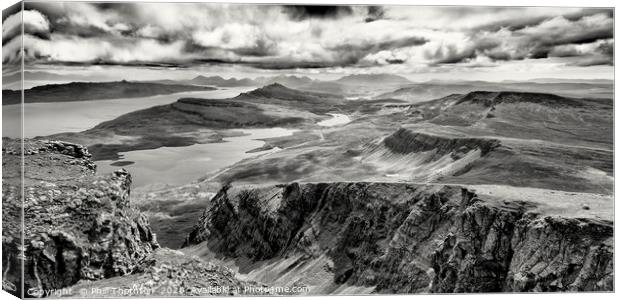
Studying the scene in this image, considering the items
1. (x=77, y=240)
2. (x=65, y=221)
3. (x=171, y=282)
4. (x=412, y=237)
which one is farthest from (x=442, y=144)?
(x=65, y=221)

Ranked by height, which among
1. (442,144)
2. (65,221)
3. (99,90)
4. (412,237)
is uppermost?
(99,90)

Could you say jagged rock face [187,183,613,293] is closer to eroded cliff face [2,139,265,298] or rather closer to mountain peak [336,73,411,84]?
mountain peak [336,73,411,84]

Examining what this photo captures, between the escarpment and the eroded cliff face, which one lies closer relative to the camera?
the eroded cliff face

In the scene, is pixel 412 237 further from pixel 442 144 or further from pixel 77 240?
pixel 77 240

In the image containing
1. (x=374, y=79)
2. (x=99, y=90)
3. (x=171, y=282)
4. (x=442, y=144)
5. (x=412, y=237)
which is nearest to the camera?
(x=171, y=282)

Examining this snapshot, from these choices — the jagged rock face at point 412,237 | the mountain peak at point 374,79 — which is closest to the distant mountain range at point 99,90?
the mountain peak at point 374,79

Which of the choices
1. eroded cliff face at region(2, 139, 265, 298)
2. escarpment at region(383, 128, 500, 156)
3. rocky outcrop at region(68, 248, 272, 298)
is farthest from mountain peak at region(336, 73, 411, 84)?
eroded cliff face at region(2, 139, 265, 298)
